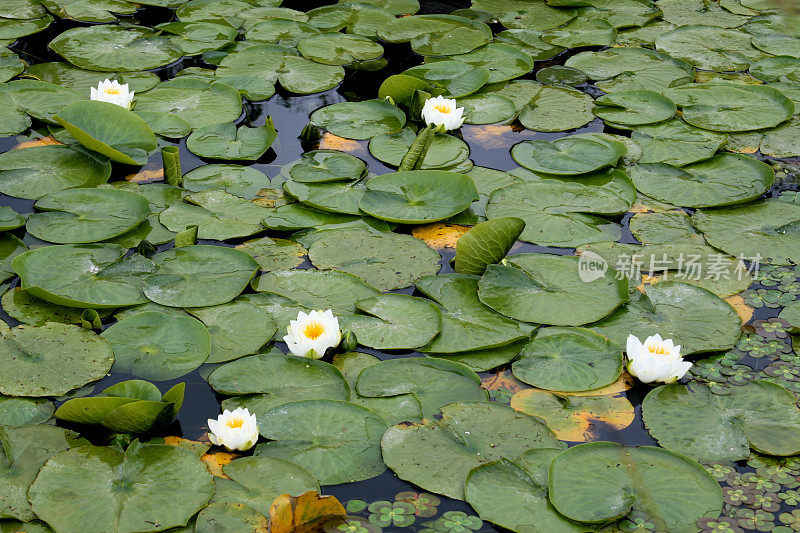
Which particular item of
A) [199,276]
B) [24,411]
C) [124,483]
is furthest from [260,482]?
[199,276]

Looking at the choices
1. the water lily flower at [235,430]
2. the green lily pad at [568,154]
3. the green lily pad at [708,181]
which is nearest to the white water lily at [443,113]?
the green lily pad at [568,154]

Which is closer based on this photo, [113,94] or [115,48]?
[113,94]

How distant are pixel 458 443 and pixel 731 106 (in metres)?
3.44

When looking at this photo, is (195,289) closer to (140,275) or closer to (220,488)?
(140,275)

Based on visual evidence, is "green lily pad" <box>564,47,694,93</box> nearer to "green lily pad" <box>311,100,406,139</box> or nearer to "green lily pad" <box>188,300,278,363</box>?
"green lily pad" <box>311,100,406,139</box>

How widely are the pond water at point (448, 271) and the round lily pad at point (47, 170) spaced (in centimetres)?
8

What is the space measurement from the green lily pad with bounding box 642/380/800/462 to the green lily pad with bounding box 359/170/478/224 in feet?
4.70

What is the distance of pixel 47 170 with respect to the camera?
4.02 meters

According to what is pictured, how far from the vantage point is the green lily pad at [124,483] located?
2238 millimetres

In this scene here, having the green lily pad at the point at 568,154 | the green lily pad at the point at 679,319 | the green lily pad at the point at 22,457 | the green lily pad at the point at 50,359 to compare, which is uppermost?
the green lily pad at the point at 568,154

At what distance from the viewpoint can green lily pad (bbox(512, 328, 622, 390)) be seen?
2.85 meters

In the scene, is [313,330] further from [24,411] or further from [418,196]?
[418,196]

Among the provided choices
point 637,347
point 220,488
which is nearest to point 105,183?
point 220,488

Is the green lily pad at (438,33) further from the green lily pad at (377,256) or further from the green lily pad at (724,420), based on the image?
the green lily pad at (724,420)
